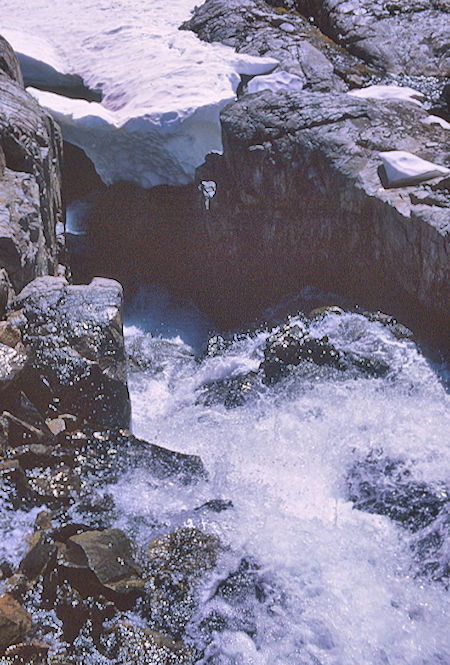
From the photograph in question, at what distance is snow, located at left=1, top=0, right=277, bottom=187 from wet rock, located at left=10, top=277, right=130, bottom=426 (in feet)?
8.57

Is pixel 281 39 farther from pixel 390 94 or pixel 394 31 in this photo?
pixel 390 94

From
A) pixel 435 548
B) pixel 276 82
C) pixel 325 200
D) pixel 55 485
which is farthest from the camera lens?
pixel 276 82

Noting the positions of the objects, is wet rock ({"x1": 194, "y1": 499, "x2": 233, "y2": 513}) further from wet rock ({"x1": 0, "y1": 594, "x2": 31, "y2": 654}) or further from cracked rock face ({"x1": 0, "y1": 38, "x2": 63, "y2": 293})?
cracked rock face ({"x1": 0, "y1": 38, "x2": 63, "y2": 293})

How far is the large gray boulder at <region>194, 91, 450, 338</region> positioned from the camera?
191 inches

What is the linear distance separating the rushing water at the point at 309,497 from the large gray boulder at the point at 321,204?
58cm

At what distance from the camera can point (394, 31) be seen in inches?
295

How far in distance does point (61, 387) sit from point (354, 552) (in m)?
1.93

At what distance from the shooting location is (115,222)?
22.2ft

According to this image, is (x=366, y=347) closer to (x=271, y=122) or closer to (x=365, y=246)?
(x=365, y=246)

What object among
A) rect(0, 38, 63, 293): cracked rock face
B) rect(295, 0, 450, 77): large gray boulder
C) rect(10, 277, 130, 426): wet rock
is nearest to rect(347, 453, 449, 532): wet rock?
rect(10, 277, 130, 426): wet rock

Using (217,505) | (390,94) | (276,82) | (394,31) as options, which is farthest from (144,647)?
(394,31)

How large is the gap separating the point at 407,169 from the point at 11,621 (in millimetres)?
4462

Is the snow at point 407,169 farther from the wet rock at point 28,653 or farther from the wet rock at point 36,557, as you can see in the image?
the wet rock at point 28,653

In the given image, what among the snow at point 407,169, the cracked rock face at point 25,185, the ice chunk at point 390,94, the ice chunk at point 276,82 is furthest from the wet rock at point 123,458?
the ice chunk at point 390,94
